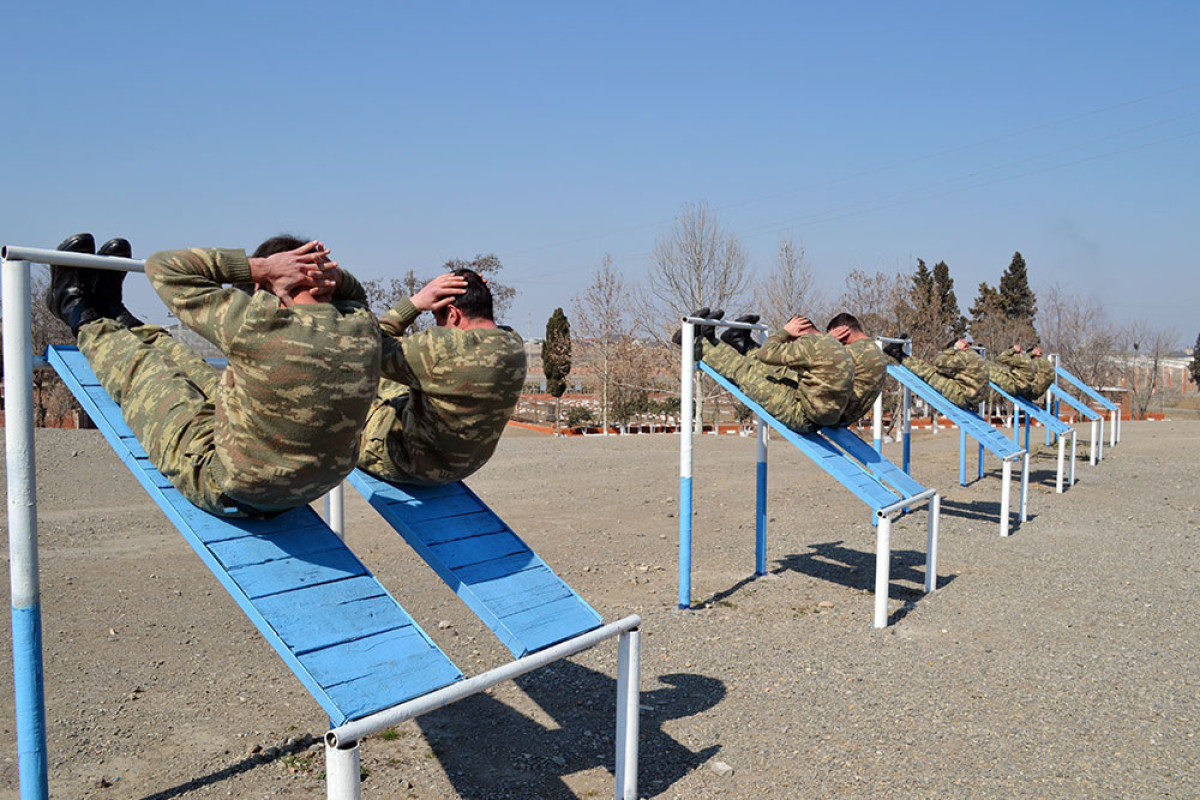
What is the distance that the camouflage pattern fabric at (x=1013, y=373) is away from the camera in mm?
13648

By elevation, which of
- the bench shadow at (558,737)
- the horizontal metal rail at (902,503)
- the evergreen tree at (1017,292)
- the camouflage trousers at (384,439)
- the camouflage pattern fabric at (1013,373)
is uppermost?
the evergreen tree at (1017,292)

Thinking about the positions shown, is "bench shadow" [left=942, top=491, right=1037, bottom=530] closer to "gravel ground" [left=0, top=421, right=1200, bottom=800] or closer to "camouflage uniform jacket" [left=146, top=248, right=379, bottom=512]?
"gravel ground" [left=0, top=421, right=1200, bottom=800]

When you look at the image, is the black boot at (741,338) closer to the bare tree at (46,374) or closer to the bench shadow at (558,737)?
the bench shadow at (558,737)

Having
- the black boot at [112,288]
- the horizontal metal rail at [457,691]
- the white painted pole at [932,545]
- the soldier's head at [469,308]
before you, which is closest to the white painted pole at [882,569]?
the white painted pole at [932,545]

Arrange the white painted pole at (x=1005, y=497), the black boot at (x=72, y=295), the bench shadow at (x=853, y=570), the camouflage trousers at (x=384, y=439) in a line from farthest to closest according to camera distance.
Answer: the white painted pole at (x=1005, y=497)
the bench shadow at (x=853, y=570)
the camouflage trousers at (x=384, y=439)
the black boot at (x=72, y=295)

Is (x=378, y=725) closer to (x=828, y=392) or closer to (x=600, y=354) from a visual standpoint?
(x=828, y=392)

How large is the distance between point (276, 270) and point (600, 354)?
2788cm

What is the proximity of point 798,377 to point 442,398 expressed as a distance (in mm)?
4370

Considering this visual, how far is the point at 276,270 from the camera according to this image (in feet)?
10.3

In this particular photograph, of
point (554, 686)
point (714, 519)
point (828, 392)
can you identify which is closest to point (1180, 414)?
point (714, 519)

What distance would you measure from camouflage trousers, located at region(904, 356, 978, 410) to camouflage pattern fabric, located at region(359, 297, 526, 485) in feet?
28.4

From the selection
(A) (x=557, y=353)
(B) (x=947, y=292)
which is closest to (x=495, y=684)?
(A) (x=557, y=353)

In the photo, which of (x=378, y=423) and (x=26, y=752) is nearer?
(x=26, y=752)

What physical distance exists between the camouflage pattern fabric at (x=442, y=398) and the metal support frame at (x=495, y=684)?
1009mm
